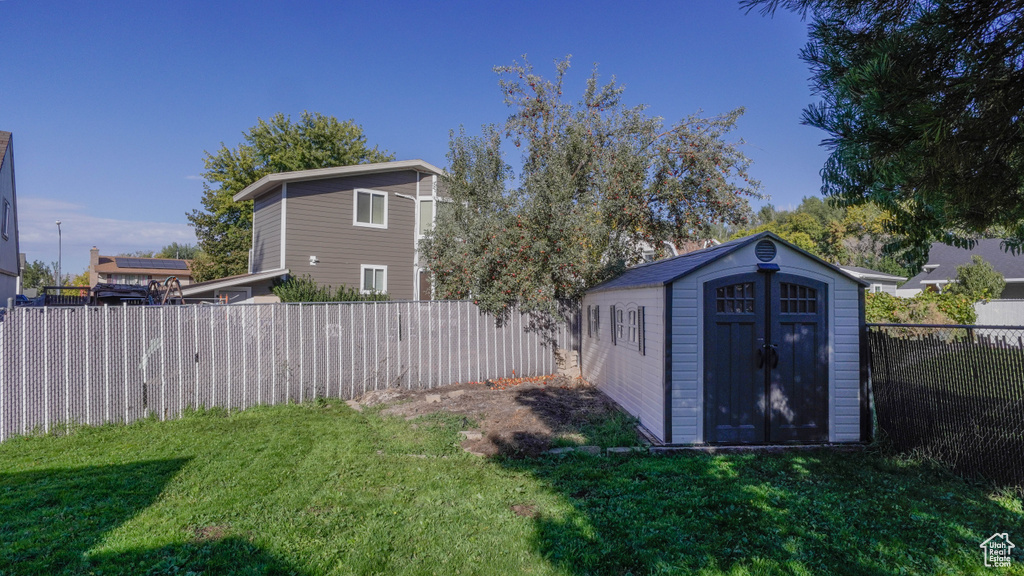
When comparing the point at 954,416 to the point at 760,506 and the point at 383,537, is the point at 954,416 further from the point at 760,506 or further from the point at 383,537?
the point at 383,537

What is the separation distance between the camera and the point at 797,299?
6238mm

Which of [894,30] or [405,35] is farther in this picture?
[405,35]

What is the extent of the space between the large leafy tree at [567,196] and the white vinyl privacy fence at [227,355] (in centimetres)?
110

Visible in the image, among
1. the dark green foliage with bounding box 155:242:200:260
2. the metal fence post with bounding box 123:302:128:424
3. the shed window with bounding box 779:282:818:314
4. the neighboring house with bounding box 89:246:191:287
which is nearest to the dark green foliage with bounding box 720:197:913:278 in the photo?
the shed window with bounding box 779:282:818:314

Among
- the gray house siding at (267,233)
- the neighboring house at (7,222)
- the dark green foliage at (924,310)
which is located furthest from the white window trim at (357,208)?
the dark green foliage at (924,310)

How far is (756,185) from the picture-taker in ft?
36.7

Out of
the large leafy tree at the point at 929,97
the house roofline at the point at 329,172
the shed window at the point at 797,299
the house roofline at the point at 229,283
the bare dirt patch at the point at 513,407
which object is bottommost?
the bare dirt patch at the point at 513,407

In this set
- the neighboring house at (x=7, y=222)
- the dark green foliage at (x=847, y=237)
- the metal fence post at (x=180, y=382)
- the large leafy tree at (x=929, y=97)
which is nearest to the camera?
the large leafy tree at (x=929, y=97)

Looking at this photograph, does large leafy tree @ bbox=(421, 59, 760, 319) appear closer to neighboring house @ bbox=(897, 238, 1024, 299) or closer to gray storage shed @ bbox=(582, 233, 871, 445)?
gray storage shed @ bbox=(582, 233, 871, 445)

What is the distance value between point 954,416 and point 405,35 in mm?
12393

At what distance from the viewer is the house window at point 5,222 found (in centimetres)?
1268

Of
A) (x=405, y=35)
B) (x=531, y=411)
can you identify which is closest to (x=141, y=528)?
(x=531, y=411)

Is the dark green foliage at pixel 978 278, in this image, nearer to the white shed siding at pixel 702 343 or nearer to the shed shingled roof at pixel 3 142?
the white shed siding at pixel 702 343

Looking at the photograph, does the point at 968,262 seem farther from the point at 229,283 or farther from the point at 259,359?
the point at 229,283
